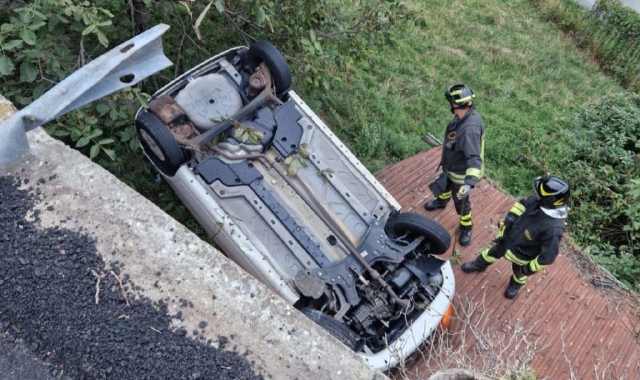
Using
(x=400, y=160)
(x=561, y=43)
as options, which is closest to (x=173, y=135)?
(x=400, y=160)

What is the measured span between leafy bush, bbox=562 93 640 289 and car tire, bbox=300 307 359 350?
382 cm

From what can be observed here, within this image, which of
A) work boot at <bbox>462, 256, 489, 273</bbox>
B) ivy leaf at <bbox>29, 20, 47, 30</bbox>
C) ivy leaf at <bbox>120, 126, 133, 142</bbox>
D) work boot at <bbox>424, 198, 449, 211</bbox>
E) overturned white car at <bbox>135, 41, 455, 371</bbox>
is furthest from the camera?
work boot at <bbox>424, 198, 449, 211</bbox>

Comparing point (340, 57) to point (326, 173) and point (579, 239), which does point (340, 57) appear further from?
point (579, 239)

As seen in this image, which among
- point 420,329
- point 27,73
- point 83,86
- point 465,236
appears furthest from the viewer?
point 465,236

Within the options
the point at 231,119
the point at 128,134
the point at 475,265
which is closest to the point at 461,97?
the point at 475,265

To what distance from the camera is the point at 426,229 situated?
4242 mm

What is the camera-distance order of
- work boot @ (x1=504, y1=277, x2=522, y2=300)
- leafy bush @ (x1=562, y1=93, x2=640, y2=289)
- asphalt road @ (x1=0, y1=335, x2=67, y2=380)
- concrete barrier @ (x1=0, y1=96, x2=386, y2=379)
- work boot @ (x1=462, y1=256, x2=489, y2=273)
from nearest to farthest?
asphalt road @ (x1=0, y1=335, x2=67, y2=380)
concrete barrier @ (x1=0, y1=96, x2=386, y2=379)
work boot @ (x1=504, y1=277, x2=522, y2=300)
work boot @ (x1=462, y1=256, x2=489, y2=273)
leafy bush @ (x1=562, y1=93, x2=640, y2=289)

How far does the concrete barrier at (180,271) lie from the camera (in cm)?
193

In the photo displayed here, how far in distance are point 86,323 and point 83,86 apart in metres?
1.02

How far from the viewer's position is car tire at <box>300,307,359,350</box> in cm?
344

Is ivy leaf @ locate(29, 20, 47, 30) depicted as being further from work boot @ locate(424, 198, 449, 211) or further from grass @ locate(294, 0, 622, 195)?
work boot @ locate(424, 198, 449, 211)

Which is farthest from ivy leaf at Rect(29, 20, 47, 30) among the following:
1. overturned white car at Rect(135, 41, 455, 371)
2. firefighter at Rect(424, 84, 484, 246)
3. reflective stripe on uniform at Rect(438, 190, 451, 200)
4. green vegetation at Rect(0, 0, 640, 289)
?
reflective stripe on uniform at Rect(438, 190, 451, 200)

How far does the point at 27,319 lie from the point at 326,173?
2.88m

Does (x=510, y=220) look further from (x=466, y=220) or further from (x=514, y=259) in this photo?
(x=466, y=220)
